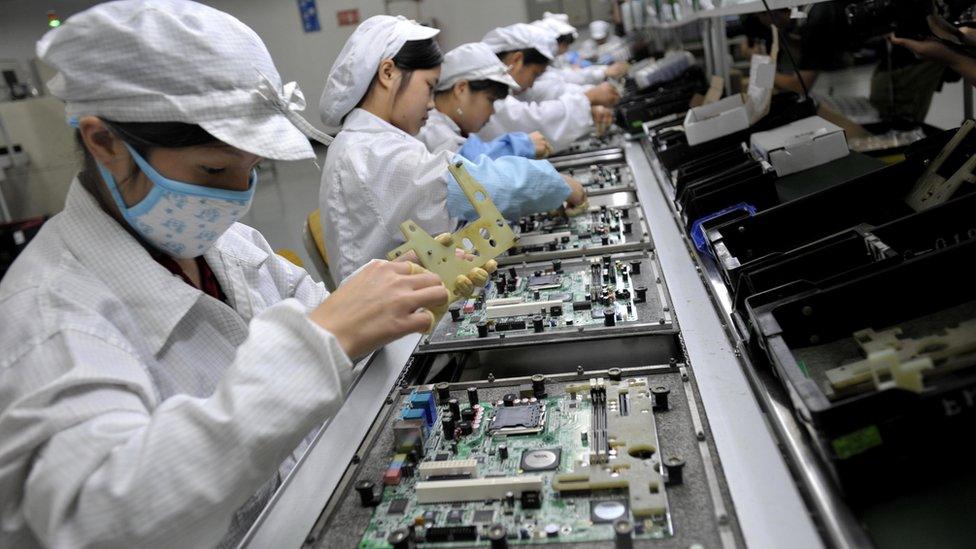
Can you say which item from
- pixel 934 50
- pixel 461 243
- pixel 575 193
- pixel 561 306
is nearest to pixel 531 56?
pixel 575 193

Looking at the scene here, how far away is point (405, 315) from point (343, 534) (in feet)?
1.27

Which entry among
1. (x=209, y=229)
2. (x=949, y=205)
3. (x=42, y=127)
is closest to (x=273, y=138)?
(x=209, y=229)

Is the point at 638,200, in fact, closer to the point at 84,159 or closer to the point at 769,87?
the point at 769,87

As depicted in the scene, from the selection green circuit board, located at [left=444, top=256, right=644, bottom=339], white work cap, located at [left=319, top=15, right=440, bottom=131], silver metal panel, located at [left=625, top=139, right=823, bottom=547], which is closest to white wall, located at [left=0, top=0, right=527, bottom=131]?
white work cap, located at [left=319, top=15, right=440, bottom=131]

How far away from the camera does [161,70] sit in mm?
1005

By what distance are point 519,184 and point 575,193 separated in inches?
13.9

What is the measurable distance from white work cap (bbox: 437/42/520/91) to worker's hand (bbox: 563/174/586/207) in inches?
29.8

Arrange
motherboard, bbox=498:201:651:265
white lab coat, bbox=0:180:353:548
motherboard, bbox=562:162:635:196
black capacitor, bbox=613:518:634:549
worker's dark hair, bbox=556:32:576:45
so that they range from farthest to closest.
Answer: worker's dark hair, bbox=556:32:576:45 → motherboard, bbox=562:162:635:196 → motherboard, bbox=498:201:651:265 → black capacitor, bbox=613:518:634:549 → white lab coat, bbox=0:180:353:548

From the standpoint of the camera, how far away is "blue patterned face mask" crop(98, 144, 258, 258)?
110cm

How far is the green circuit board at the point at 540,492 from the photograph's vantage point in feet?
3.28

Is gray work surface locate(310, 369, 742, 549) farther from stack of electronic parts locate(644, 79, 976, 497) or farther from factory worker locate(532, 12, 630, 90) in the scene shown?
factory worker locate(532, 12, 630, 90)

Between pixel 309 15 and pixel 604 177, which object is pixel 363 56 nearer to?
pixel 604 177

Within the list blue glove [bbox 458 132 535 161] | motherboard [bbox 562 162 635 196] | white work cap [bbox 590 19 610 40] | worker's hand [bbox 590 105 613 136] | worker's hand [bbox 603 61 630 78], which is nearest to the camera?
motherboard [bbox 562 162 635 196]

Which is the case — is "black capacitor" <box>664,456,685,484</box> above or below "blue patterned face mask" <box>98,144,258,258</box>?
below
